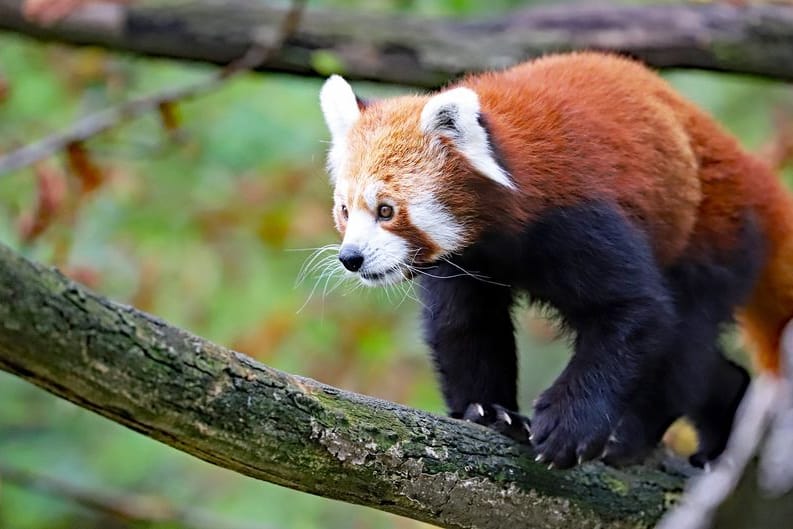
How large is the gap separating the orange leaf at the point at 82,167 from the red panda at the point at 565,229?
1.25m

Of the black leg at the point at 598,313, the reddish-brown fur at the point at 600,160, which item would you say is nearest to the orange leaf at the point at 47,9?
the reddish-brown fur at the point at 600,160

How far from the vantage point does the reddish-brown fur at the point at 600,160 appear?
2.76 m

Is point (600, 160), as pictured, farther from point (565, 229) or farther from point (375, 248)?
point (375, 248)

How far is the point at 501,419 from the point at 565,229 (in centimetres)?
51

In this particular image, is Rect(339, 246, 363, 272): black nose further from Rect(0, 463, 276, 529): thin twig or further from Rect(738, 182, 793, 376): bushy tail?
Rect(0, 463, 276, 529): thin twig

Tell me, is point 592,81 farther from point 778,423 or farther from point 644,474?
point 778,423

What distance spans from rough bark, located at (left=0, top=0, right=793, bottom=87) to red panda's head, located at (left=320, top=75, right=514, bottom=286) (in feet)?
4.35

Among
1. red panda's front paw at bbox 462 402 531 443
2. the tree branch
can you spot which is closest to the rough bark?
red panda's front paw at bbox 462 402 531 443

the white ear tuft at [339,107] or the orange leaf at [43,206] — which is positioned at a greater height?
the white ear tuft at [339,107]

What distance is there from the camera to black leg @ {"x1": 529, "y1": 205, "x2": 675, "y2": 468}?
109 inches

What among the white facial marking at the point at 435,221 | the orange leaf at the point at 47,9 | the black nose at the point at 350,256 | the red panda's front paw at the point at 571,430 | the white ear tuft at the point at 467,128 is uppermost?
the white ear tuft at the point at 467,128

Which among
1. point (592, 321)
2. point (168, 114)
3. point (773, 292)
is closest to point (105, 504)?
point (168, 114)

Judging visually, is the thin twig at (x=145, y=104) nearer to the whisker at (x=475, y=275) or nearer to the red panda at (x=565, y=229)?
the red panda at (x=565, y=229)

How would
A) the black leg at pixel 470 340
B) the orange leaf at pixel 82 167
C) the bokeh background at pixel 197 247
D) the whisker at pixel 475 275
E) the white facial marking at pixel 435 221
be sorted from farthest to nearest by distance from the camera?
the bokeh background at pixel 197 247, the orange leaf at pixel 82 167, the black leg at pixel 470 340, the whisker at pixel 475 275, the white facial marking at pixel 435 221
